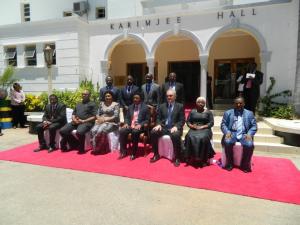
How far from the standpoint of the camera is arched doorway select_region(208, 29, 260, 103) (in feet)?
41.1

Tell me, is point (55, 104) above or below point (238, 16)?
below

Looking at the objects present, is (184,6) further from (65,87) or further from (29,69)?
(29,69)

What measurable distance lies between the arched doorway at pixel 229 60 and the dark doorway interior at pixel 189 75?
788 mm

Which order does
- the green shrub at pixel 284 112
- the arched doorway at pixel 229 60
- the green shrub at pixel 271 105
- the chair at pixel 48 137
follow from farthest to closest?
the arched doorway at pixel 229 60
the green shrub at pixel 271 105
the green shrub at pixel 284 112
the chair at pixel 48 137

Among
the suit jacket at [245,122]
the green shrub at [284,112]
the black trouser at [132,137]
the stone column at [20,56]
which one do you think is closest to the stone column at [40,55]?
the stone column at [20,56]

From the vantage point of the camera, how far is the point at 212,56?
1312 centimetres

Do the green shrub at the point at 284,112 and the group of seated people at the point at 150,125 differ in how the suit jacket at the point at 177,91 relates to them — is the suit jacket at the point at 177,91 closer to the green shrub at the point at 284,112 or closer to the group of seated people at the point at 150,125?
the group of seated people at the point at 150,125

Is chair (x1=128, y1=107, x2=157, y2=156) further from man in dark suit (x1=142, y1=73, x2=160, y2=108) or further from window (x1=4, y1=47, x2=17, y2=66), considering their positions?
window (x1=4, y1=47, x2=17, y2=66)

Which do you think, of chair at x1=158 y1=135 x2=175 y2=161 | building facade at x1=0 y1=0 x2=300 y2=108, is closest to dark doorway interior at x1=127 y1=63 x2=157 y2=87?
building facade at x1=0 y1=0 x2=300 y2=108

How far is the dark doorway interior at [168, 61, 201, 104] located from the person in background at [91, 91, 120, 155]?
735 centimetres

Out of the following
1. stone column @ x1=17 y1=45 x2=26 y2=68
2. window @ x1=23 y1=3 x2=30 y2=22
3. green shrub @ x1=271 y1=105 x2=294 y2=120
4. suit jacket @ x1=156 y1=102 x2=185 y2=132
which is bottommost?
green shrub @ x1=271 y1=105 x2=294 y2=120

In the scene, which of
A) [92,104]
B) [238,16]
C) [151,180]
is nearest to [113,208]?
[151,180]

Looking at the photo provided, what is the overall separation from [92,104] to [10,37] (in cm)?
837

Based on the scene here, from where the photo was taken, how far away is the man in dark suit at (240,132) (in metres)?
5.36
